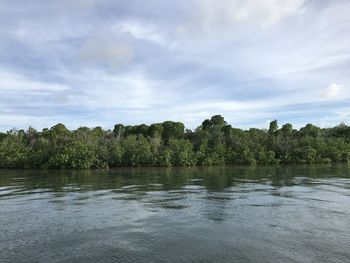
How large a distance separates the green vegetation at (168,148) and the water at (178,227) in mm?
43720

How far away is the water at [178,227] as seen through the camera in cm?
1495

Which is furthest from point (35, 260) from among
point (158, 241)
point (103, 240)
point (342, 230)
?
point (342, 230)

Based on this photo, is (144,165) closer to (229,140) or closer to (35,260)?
(229,140)

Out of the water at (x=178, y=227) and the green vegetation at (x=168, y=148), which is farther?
the green vegetation at (x=168, y=148)

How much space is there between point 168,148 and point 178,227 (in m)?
61.2

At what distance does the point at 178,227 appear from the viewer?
19312 mm

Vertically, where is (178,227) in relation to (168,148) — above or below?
below

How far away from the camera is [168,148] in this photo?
264ft

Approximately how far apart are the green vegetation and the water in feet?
143

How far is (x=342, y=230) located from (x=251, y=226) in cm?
411

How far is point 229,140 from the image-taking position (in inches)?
3504

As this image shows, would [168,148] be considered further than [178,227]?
Yes

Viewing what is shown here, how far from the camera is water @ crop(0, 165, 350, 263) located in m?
15.0

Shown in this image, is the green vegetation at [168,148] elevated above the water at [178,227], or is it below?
above
